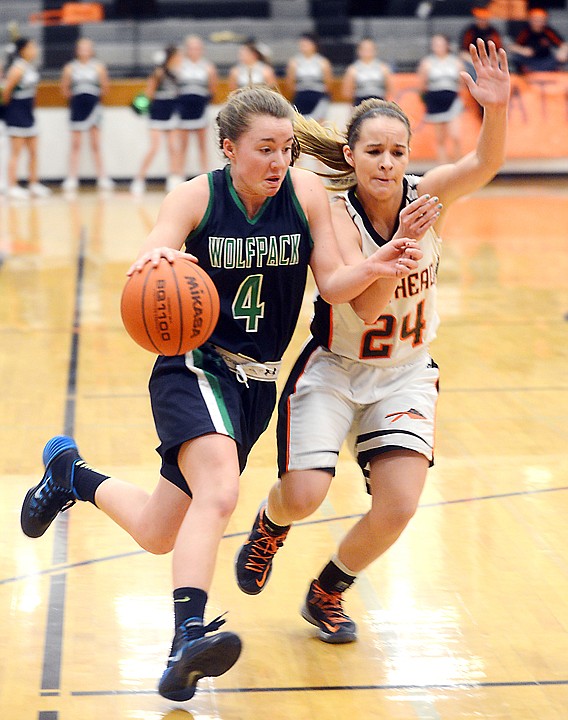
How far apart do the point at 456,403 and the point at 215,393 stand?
3.11m

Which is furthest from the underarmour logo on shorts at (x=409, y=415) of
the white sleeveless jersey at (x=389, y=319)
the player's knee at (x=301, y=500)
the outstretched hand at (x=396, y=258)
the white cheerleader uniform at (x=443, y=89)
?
the white cheerleader uniform at (x=443, y=89)

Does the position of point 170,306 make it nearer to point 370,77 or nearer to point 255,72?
point 255,72

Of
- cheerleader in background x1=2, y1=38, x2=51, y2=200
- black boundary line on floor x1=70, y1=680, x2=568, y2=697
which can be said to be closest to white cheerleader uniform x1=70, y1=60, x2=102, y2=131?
cheerleader in background x1=2, y1=38, x2=51, y2=200

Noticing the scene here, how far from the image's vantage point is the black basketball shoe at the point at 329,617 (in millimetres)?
3383

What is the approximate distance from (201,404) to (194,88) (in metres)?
13.5

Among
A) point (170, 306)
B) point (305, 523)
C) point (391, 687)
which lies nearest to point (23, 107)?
point (305, 523)

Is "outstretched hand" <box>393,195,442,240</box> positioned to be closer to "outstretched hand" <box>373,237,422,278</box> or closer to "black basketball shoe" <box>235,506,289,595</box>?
"outstretched hand" <box>373,237,422,278</box>

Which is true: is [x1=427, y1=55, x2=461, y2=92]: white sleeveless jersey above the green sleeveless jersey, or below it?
below

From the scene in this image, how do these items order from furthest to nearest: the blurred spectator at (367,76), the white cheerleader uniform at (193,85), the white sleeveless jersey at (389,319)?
the blurred spectator at (367,76) < the white cheerleader uniform at (193,85) < the white sleeveless jersey at (389,319)

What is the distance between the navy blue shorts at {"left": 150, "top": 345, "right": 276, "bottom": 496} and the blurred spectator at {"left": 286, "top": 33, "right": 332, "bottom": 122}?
536 inches

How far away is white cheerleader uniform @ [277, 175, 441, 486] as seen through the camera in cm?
334

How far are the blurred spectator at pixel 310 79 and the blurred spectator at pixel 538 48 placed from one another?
9.18ft

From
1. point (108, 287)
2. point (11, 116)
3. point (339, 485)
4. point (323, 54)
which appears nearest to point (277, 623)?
point (339, 485)

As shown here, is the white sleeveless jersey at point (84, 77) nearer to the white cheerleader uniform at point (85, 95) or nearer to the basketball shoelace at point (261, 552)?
the white cheerleader uniform at point (85, 95)
